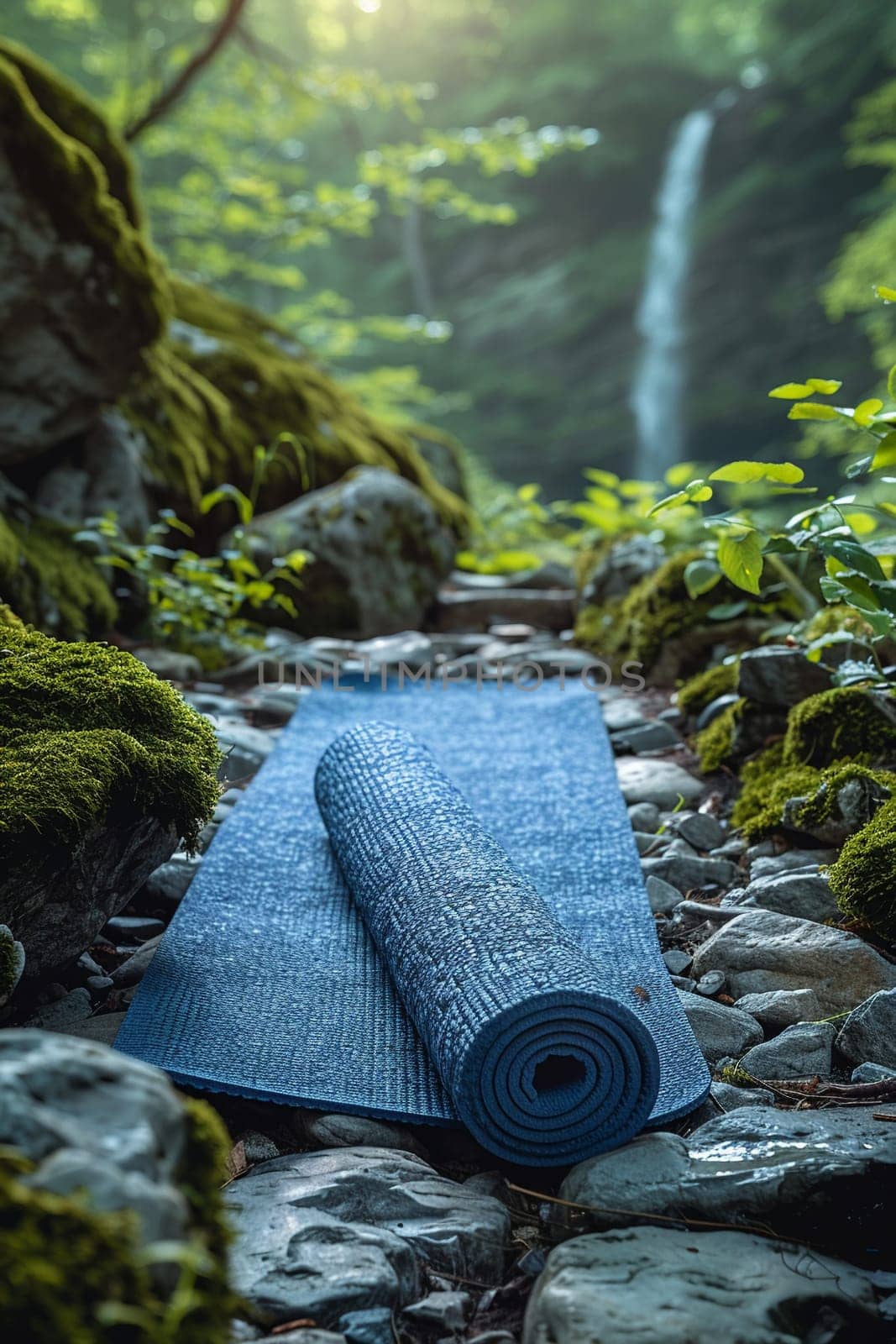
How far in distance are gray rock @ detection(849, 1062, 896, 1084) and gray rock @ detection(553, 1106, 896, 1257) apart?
0.17m

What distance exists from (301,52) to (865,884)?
22886 mm

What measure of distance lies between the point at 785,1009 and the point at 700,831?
806 mm

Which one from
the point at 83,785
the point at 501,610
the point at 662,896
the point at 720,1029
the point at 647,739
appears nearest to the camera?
the point at 83,785

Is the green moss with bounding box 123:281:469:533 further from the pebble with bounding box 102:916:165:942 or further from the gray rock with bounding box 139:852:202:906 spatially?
the pebble with bounding box 102:916:165:942

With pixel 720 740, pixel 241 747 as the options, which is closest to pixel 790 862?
pixel 720 740

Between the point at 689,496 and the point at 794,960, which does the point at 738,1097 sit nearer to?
the point at 794,960

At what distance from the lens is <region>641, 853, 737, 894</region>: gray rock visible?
2.34 meters

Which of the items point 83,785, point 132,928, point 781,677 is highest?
point 781,677

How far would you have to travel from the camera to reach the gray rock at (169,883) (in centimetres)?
226

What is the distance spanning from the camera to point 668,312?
17.8 metres

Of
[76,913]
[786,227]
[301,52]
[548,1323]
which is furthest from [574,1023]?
[301,52]

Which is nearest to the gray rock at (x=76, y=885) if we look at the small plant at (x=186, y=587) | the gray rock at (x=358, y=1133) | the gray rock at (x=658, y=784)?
the gray rock at (x=358, y=1133)

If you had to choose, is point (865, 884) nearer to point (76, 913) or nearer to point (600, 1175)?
point (600, 1175)

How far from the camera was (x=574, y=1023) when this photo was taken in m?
1.47
